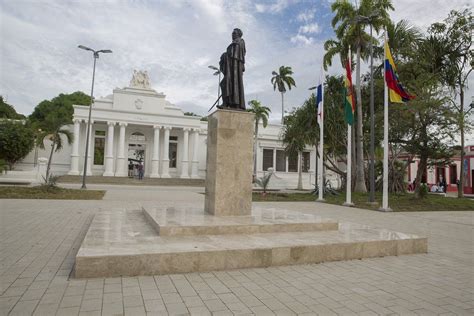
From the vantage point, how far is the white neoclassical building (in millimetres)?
31828

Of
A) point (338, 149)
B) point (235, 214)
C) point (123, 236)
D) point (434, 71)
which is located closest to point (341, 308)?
point (123, 236)

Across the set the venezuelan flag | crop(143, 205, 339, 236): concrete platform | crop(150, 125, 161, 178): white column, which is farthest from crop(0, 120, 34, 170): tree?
the venezuelan flag

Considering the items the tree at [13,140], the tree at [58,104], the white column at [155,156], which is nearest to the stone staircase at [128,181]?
the white column at [155,156]

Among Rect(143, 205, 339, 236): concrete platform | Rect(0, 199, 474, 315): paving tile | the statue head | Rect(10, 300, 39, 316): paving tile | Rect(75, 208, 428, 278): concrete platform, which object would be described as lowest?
Rect(10, 300, 39, 316): paving tile

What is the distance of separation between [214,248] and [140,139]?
33.3 metres

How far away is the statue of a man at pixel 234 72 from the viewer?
7.84m

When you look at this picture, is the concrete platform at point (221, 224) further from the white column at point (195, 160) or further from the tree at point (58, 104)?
the tree at point (58, 104)

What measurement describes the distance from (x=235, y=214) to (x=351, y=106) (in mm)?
9602

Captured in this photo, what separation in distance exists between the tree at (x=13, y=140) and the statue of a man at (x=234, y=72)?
26.4 metres

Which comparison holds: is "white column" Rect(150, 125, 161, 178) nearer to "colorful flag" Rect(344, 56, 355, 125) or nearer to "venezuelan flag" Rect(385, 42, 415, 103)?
"colorful flag" Rect(344, 56, 355, 125)

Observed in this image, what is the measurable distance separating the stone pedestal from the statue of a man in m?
0.45

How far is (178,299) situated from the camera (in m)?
3.48

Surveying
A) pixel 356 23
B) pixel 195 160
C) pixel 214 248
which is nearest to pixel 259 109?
pixel 195 160

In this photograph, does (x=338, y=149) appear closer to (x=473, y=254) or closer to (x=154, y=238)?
(x=473, y=254)
